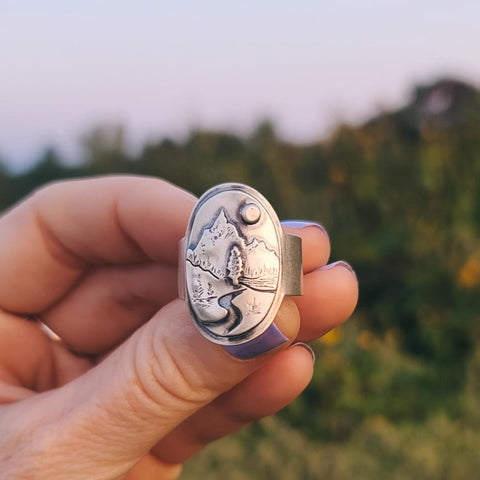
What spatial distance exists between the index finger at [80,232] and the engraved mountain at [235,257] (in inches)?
24.1

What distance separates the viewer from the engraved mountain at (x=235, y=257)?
1429 millimetres

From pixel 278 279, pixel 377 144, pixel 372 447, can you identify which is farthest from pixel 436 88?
pixel 278 279

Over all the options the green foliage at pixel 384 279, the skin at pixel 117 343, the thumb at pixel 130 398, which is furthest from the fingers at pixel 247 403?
the green foliage at pixel 384 279

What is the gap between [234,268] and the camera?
143 cm

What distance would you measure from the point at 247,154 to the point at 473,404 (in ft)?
16.5

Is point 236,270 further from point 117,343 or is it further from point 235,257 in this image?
point 117,343

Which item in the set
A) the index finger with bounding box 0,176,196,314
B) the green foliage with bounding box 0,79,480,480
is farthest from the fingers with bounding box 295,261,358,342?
the green foliage with bounding box 0,79,480,480

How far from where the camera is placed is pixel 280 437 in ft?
12.6

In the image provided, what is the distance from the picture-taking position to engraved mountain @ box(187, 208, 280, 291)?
1.43 meters

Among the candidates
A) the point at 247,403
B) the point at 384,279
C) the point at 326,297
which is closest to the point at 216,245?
the point at 326,297

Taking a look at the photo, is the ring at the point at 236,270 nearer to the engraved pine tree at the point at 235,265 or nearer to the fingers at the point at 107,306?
the engraved pine tree at the point at 235,265

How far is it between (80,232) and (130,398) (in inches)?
32.1

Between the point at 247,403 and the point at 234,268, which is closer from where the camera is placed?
the point at 234,268

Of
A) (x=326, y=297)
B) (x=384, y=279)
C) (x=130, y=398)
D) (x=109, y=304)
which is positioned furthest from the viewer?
(x=384, y=279)
